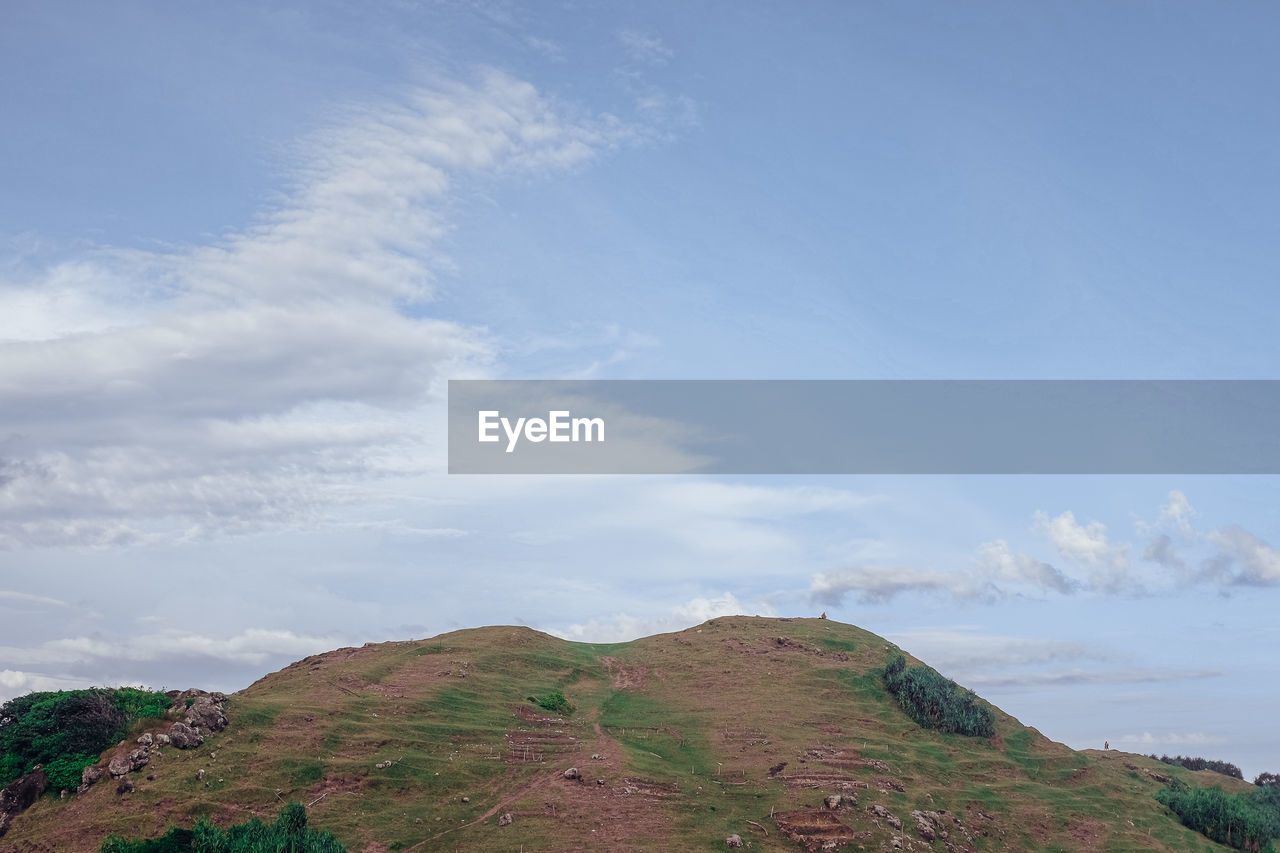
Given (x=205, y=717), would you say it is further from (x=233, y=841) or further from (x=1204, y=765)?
(x=1204, y=765)

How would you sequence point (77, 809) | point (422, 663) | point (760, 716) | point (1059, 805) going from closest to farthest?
1. point (77, 809)
2. point (1059, 805)
3. point (760, 716)
4. point (422, 663)

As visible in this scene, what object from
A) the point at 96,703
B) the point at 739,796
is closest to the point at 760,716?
the point at 739,796

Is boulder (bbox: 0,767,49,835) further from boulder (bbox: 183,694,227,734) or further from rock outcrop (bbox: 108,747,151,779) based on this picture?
boulder (bbox: 183,694,227,734)

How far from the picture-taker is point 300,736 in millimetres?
74250

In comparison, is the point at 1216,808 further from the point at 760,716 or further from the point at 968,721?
the point at 760,716

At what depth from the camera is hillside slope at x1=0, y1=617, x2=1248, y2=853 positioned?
65812 mm

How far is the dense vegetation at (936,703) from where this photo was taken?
96688mm

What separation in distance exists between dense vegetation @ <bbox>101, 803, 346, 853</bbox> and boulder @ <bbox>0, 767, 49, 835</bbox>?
9593mm

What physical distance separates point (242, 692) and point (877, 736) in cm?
6239

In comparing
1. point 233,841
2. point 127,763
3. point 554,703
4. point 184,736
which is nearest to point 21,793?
point 127,763

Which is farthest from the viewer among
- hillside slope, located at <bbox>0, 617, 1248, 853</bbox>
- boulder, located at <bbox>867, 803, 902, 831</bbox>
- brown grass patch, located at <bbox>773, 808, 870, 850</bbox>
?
boulder, located at <bbox>867, 803, 902, 831</bbox>

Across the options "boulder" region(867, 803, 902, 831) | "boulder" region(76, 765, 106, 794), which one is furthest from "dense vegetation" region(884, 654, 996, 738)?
"boulder" region(76, 765, 106, 794)

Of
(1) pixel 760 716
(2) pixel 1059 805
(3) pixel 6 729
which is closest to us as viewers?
(3) pixel 6 729

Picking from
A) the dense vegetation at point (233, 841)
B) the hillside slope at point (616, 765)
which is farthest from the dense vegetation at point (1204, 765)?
the dense vegetation at point (233, 841)
